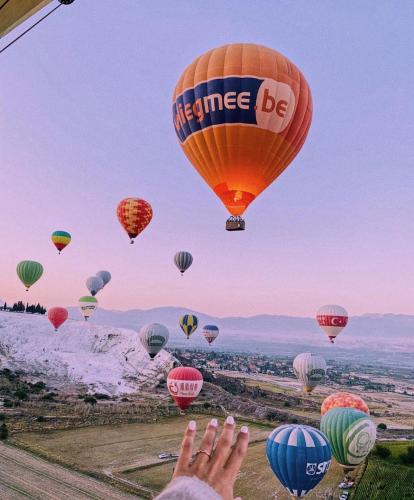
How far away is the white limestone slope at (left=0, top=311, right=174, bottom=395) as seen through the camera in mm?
66375

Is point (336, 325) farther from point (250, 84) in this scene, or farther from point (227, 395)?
point (250, 84)

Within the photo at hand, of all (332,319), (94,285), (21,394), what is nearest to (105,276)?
(94,285)

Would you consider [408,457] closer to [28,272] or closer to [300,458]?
[300,458]

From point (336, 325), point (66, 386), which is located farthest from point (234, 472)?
point (66, 386)

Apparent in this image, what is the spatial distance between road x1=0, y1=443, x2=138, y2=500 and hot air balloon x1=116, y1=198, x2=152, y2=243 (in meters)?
20.9

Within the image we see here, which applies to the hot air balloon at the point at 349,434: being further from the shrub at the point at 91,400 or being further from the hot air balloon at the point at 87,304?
the hot air balloon at the point at 87,304

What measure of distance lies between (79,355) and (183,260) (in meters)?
34.0

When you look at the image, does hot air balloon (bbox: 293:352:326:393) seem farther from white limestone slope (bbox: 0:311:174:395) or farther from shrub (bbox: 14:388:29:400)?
shrub (bbox: 14:388:29:400)

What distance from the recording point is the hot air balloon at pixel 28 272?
60.2m

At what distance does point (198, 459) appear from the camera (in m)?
2.83

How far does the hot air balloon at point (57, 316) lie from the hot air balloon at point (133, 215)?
34098mm

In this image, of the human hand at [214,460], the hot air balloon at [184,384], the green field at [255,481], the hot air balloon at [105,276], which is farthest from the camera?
the hot air balloon at [105,276]

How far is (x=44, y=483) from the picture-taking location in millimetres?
25281

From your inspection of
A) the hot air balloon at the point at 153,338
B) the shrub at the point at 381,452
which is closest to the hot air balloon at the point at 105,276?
the hot air balloon at the point at 153,338
